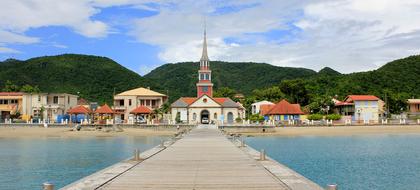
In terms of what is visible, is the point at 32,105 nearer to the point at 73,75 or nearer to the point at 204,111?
the point at 204,111

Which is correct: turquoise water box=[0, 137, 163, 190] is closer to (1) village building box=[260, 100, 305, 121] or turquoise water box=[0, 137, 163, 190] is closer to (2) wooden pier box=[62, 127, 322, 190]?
(2) wooden pier box=[62, 127, 322, 190]

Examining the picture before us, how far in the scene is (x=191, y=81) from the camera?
147750mm

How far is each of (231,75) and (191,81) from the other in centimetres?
2356

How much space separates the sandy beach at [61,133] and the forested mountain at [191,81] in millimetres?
32193

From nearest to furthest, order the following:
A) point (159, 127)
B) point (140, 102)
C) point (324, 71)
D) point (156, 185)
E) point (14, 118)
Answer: point (156, 185) → point (159, 127) → point (14, 118) → point (140, 102) → point (324, 71)

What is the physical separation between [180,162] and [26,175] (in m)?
8.66

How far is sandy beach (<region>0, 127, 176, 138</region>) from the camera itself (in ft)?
193

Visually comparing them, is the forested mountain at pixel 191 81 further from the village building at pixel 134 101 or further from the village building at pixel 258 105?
the village building at pixel 134 101

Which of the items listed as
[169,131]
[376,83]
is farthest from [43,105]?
[376,83]

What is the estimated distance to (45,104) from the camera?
7694 cm

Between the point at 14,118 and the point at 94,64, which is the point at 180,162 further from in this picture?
the point at 94,64

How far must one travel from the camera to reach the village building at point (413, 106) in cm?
8994

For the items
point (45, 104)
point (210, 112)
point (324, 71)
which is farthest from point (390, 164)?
point (324, 71)

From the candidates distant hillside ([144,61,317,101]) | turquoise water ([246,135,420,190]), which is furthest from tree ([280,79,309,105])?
turquoise water ([246,135,420,190])
